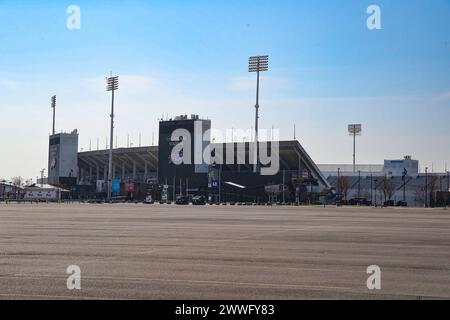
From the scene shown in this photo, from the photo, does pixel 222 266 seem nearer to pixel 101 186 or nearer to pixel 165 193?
pixel 165 193

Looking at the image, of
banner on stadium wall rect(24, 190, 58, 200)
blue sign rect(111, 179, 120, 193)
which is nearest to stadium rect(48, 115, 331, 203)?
blue sign rect(111, 179, 120, 193)

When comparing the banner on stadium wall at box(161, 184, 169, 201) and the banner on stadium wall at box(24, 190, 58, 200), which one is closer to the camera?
the banner on stadium wall at box(24, 190, 58, 200)

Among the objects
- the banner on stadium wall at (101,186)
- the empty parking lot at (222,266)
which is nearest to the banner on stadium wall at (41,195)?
the banner on stadium wall at (101,186)

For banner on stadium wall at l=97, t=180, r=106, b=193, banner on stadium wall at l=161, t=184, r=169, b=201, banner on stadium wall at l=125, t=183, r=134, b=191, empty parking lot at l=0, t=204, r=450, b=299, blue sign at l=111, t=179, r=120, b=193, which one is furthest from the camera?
banner on stadium wall at l=97, t=180, r=106, b=193

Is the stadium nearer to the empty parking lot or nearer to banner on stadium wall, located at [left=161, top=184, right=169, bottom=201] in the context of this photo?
banner on stadium wall, located at [left=161, top=184, right=169, bottom=201]

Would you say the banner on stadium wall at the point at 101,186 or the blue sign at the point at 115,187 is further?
the banner on stadium wall at the point at 101,186

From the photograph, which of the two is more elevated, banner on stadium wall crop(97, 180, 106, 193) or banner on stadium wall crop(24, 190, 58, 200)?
banner on stadium wall crop(97, 180, 106, 193)

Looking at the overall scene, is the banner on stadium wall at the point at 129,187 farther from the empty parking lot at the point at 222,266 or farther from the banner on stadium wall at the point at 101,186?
the empty parking lot at the point at 222,266

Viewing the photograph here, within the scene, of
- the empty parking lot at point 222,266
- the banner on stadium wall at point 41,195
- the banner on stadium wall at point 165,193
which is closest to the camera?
the empty parking lot at point 222,266

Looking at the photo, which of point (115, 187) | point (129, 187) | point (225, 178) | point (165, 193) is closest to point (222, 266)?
point (165, 193)

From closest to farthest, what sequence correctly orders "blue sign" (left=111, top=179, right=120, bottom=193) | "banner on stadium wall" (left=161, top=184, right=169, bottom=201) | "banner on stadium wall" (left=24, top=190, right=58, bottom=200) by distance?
"banner on stadium wall" (left=24, top=190, right=58, bottom=200) → "banner on stadium wall" (left=161, top=184, right=169, bottom=201) → "blue sign" (left=111, top=179, right=120, bottom=193)

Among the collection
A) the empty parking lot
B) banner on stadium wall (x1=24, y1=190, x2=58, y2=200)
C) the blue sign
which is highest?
the blue sign
